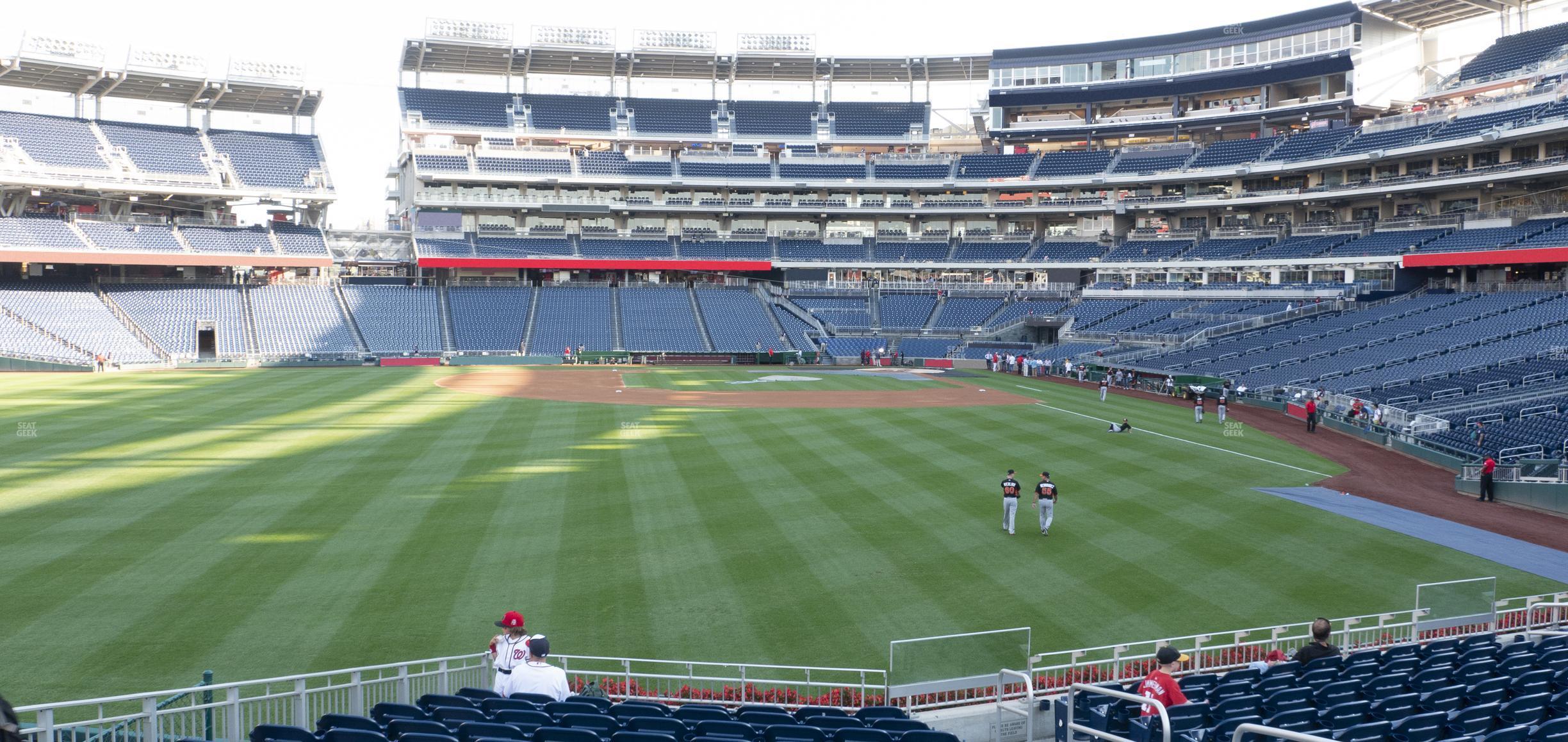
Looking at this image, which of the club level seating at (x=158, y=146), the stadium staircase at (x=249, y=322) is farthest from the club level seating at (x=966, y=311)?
the club level seating at (x=158, y=146)

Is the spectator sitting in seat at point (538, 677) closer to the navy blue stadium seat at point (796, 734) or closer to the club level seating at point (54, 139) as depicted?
the navy blue stadium seat at point (796, 734)

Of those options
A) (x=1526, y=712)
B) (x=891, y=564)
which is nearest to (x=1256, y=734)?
(x=1526, y=712)

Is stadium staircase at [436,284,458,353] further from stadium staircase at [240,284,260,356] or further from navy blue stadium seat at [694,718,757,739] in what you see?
navy blue stadium seat at [694,718,757,739]

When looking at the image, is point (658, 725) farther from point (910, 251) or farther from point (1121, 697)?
point (910, 251)

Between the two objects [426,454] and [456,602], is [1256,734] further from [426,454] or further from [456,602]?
[426,454]

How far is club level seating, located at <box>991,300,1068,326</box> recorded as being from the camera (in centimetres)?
7638

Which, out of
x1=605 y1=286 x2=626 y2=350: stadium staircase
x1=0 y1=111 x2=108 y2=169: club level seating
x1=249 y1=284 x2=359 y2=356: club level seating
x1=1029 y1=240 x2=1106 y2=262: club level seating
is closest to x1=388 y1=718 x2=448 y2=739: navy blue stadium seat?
x1=249 y1=284 x2=359 y2=356: club level seating

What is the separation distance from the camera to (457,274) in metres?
81.4

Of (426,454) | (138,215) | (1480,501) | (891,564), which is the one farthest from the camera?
(138,215)

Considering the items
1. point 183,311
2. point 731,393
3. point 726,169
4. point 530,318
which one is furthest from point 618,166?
point 731,393

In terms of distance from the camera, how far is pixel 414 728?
26.6 feet

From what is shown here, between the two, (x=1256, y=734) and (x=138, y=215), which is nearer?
(x=1256, y=734)

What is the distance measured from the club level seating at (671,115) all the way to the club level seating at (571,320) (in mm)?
16453

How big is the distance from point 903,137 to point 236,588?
259 feet
